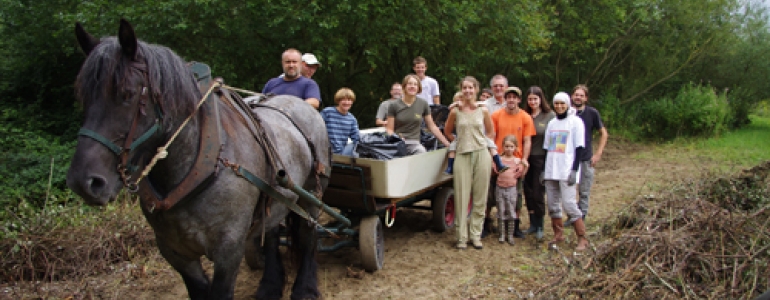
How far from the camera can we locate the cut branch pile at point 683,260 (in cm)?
339

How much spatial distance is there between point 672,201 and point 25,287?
16.5 feet

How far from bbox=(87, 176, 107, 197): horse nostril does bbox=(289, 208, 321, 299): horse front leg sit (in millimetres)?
2019

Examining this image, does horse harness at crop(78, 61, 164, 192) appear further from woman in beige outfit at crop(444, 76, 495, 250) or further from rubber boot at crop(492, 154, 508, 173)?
rubber boot at crop(492, 154, 508, 173)

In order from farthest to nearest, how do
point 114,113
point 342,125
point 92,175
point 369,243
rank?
point 342,125
point 369,243
point 114,113
point 92,175

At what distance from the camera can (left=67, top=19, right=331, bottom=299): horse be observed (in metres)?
2.25

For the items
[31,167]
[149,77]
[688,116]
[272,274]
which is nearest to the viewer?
Answer: [149,77]

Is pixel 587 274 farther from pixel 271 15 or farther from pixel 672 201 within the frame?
pixel 271 15

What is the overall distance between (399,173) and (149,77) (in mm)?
2690

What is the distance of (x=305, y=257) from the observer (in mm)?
4246

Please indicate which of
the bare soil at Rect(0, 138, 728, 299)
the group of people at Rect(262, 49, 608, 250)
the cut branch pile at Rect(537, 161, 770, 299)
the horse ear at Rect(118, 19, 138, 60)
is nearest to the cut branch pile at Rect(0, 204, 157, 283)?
the bare soil at Rect(0, 138, 728, 299)

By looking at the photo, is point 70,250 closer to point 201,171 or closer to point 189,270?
point 189,270

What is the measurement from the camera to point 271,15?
9016 millimetres

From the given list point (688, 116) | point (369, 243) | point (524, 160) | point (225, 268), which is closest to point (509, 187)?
point (524, 160)

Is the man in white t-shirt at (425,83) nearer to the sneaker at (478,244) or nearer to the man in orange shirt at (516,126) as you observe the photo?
the man in orange shirt at (516,126)
